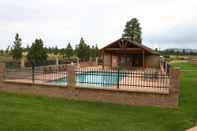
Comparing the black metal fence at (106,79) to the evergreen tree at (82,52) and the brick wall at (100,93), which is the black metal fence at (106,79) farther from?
the evergreen tree at (82,52)

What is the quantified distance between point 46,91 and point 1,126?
6220 millimetres

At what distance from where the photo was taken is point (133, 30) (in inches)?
2534

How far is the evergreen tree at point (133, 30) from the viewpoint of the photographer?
6425 cm

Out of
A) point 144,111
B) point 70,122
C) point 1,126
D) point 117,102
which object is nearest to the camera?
point 1,126

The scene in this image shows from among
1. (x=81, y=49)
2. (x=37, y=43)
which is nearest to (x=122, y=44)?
(x=37, y=43)

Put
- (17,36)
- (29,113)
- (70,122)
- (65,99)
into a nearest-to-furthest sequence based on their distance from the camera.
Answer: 1. (70,122)
2. (29,113)
3. (65,99)
4. (17,36)

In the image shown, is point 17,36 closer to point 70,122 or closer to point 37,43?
point 37,43

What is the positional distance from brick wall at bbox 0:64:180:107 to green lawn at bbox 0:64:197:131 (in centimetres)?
34

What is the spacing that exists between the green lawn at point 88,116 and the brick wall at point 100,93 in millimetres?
336

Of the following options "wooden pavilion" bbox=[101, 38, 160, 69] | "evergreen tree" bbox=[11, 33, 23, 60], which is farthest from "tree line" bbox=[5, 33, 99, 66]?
"wooden pavilion" bbox=[101, 38, 160, 69]

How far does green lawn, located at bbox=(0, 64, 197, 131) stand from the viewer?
8.83 m

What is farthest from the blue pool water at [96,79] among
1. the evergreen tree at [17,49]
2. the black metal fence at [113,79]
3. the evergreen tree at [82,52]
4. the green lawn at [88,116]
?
the evergreen tree at [82,52]

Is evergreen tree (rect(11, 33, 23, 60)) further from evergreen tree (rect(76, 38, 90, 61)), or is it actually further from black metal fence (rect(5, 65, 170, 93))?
black metal fence (rect(5, 65, 170, 93))

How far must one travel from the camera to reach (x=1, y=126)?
8.38 m
